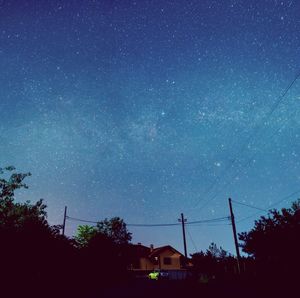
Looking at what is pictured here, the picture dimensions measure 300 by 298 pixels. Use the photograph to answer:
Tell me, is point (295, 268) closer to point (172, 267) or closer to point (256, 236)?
point (256, 236)

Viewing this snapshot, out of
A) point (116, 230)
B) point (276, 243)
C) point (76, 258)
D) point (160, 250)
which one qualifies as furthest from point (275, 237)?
point (160, 250)

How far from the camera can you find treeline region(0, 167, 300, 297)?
11672mm

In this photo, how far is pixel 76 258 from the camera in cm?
1944

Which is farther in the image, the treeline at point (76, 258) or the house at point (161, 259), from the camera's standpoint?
the house at point (161, 259)

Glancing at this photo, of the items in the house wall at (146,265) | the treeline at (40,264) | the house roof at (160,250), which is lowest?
the treeline at (40,264)

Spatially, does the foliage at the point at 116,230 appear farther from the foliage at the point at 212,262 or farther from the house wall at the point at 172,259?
the house wall at the point at 172,259

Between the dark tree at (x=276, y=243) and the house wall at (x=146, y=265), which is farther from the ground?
the house wall at (x=146, y=265)

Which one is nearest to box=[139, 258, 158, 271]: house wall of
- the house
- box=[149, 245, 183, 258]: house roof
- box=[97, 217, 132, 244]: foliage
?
the house

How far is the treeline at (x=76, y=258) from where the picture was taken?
11672mm

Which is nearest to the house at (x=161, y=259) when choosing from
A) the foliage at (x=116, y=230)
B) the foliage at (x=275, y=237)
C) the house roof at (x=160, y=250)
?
the house roof at (x=160, y=250)

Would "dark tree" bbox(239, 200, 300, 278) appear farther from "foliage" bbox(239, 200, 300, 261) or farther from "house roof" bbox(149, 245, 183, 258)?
"house roof" bbox(149, 245, 183, 258)

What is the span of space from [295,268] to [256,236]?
15.4 ft

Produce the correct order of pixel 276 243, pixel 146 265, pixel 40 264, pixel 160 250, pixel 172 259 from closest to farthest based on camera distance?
pixel 40 264, pixel 276 243, pixel 146 265, pixel 160 250, pixel 172 259

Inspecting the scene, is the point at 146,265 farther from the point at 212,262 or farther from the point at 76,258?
the point at 76,258
